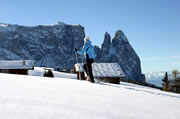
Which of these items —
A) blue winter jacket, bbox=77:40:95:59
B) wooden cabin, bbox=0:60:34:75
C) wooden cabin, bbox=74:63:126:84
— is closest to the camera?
blue winter jacket, bbox=77:40:95:59

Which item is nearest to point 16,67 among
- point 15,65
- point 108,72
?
point 15,65

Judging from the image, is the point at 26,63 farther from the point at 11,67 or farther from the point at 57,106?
the point at 57,106

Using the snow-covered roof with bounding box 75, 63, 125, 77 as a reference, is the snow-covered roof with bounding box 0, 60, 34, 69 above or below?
above

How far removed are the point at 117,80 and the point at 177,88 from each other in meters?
24.0

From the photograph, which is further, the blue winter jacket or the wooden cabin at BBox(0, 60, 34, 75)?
the wooden cabin at BBox(0, 60, 34, 75)

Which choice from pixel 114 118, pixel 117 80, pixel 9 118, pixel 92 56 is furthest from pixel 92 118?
pixel 117 80

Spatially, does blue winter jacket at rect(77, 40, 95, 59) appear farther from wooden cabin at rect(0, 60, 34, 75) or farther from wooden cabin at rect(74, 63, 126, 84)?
wooden cabin at rect(0, 60, 34, 75)

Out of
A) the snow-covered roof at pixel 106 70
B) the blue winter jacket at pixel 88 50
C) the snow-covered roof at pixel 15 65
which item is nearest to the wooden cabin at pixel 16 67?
the snow-covered roof at pixel 15 65

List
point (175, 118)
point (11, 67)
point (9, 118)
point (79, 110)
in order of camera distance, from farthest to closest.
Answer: point (11, 67), point (175, 118), point (79, 110), point (9, 118)

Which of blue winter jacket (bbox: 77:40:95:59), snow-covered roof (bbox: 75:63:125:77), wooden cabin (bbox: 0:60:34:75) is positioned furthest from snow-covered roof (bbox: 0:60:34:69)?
blue winter jacket (bbox: 77:40:95:59)

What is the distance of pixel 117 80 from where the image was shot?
2803cm

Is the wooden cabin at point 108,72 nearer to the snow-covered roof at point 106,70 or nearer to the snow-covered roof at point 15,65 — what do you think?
the snow-covered roof at point 106,70

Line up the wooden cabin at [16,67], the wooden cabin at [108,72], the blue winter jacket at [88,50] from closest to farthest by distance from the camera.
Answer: the blue winter jacket at [88,50]
the wooden cabin at [108,72]
the wooden cabin at [16,67]

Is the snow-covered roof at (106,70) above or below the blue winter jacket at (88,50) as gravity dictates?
below
